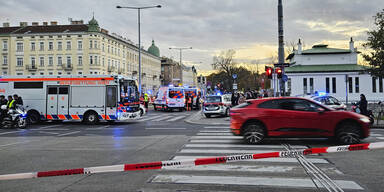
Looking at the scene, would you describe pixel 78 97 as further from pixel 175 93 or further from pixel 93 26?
pixel 93 26

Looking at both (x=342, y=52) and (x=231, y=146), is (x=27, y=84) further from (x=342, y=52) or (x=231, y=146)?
(x=342, y=52)

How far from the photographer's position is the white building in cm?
5616

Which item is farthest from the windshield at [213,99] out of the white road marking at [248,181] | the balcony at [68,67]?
the balcony at [68,67]

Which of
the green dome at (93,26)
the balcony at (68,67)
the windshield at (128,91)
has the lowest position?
the windshield at (128,91)

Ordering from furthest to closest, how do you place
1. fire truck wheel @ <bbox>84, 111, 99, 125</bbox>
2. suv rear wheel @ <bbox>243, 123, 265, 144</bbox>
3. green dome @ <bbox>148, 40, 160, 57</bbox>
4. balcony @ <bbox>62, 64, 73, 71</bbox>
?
green dome @ <bbox>148, 40, 160, 57</bbox>, balcony @ <bbox>62, 64, 73, 71</bbox>, fire truck wheel @ <bbox>84, 111, 99, 125</bbox>, suv rear wheel @ <bbox>243, 123, 265, 144</bbox>

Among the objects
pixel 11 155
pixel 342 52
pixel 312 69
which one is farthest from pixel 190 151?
pixel 342 52

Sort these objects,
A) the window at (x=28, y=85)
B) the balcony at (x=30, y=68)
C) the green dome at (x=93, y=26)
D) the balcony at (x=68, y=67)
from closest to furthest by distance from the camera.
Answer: the window at (x=28, y=85), the green dome at (x=93, y=26), the balcony at (x=30, y=68), the balcony at (x=68, y=67)

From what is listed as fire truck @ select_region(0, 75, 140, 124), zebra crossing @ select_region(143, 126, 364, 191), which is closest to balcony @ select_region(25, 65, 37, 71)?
fire truck @ select_region(0, 75, 140, 124)

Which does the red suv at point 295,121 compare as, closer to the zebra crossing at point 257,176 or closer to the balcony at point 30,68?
the zebra crossing at point 257,176

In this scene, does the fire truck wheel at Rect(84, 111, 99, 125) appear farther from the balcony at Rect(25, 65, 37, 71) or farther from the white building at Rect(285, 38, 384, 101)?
the balcony at Rect(25, 65, 37, 71)

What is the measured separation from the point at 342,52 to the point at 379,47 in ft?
140

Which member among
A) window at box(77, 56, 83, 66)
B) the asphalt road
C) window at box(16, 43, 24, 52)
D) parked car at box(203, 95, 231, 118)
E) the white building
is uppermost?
window at box(16, 43, 24, 52)

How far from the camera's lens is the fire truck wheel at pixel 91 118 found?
20.1 m

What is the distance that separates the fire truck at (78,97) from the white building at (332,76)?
3938cm
